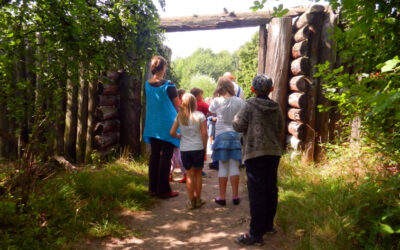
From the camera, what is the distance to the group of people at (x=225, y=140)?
131 inches

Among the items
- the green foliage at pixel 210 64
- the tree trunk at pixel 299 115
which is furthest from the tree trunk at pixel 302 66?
the green foliage at pixel 210 64

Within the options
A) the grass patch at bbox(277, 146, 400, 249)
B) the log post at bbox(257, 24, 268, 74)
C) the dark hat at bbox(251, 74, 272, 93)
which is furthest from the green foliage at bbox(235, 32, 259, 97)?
the dark hat at bbox(251, 74, 272, 93)

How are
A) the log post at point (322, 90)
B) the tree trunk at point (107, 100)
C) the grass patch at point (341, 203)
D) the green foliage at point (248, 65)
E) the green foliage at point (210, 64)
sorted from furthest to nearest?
the green foliage at point (210, 64) < the green foliage at point (248, 65) < the tree trunk at point (107, 100) < the log post at point (322, 90) < the grass patch at point (341, 203)

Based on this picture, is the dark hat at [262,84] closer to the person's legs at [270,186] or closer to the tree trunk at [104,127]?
the person's legs at [270,186]

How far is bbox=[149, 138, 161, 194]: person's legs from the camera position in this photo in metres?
4.70

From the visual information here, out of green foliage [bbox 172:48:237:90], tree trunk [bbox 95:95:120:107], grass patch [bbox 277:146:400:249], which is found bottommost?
grass patch [bbox 277:146:400:249]

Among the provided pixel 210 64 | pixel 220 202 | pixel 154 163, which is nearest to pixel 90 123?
pixel 154 163

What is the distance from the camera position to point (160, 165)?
4.64 metres

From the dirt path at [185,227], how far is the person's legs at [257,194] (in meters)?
0.21

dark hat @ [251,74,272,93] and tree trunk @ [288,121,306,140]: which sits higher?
dark hat @ [251,74,272,93]

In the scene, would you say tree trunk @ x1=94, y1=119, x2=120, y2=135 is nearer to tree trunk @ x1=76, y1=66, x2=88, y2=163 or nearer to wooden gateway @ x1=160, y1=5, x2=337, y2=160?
tree trunk @ x1=76, y1=66, x2=88, y2=163

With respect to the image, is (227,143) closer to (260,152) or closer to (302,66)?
(260,152)

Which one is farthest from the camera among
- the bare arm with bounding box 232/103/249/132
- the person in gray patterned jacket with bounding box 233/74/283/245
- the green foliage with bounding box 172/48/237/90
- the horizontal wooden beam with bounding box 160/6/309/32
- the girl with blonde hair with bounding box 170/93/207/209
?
the green foliage with bounding box 172/48/237/90

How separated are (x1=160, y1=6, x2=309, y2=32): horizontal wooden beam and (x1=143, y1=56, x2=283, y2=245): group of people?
2918 mm
